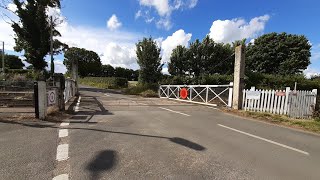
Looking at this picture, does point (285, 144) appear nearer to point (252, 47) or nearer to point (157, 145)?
point (157, 145)

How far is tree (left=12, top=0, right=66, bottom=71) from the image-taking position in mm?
34312

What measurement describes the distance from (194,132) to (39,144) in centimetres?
442

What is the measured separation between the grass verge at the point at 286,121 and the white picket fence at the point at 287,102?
73 centimetres

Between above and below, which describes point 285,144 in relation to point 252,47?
below

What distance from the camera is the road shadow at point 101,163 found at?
430 centimetres

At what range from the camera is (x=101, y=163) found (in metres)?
4.75

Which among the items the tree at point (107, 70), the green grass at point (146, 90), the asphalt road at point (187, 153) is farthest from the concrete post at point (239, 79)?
the tree at point (107, 70)

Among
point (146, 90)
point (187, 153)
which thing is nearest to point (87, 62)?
point (146, 90)

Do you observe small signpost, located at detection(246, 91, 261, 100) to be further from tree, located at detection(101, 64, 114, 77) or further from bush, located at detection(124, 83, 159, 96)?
tree, located at detection(101, 64, 114, 77)

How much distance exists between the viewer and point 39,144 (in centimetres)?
590

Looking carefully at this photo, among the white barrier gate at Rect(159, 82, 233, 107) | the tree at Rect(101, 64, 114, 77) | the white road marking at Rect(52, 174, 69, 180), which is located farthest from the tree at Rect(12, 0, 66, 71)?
the tree at Rect(101, 64, 114, 77)

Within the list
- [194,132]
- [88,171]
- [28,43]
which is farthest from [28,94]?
[28,43]

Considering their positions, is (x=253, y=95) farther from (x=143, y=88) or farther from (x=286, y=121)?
(x=143, y=88)

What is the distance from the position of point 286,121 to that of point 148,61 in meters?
22.1
